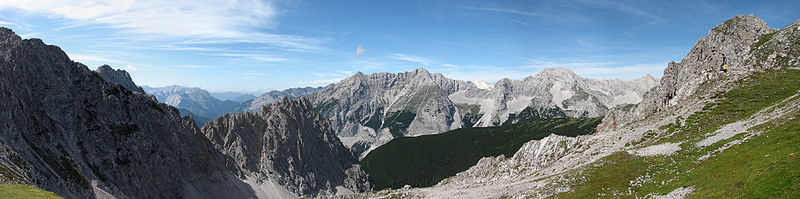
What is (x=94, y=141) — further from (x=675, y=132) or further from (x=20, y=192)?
(x=675, y=132)

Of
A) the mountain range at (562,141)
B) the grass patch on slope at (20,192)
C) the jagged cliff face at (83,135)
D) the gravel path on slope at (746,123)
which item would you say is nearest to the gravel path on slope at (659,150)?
the mountain range at (562,141)

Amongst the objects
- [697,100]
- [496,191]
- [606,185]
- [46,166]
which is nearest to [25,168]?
[46,166]

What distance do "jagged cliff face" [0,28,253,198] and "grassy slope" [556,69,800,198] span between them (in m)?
66.4

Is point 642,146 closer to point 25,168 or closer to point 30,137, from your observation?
point 25,168

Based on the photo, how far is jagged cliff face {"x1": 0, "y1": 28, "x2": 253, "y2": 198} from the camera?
190ft

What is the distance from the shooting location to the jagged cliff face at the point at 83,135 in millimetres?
58000

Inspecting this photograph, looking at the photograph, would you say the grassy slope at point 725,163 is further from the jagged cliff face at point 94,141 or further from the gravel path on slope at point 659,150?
the jagged cliff face at point 94,141

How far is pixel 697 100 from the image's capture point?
229 ft

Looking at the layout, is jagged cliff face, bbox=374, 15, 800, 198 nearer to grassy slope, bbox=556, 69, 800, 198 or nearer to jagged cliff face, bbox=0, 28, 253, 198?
grassy slope, bbox=556, 69, 800, 198

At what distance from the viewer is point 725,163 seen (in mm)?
35844

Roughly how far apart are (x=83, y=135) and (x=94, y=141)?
2.82 meters

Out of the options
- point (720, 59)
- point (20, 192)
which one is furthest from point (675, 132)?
point (20, 192)

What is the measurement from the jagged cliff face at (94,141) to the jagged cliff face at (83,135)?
194 mm

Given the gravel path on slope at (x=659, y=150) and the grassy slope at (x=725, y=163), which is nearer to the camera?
the grassy slope at (x=725, y=163)
